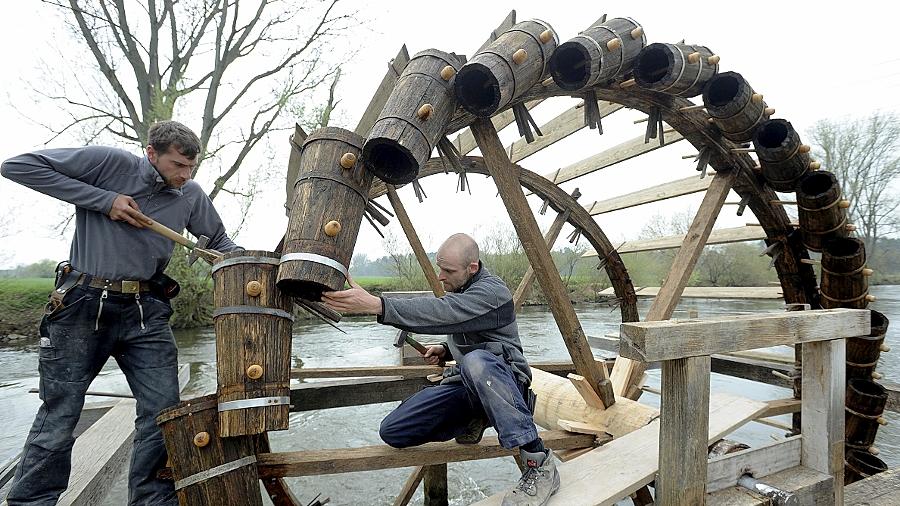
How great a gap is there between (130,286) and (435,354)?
1.75m

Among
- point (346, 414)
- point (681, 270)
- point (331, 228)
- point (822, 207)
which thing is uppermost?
point (822, 207)

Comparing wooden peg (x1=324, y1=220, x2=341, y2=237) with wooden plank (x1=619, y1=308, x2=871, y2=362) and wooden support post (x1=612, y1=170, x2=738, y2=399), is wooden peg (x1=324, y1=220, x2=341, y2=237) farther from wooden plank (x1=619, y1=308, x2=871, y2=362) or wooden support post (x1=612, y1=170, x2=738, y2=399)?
wooden support post (x1=612, y1=170, x2=738, y2=399)

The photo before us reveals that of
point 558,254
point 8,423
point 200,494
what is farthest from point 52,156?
point 558,254

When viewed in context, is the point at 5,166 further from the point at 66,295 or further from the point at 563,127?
the point at 563,127

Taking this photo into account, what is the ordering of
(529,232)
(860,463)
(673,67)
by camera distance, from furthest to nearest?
1. (860,463)
2. (673,67)
3. (529,232)

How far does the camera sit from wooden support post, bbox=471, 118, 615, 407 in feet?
11.7

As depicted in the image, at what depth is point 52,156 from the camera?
8.30 ft

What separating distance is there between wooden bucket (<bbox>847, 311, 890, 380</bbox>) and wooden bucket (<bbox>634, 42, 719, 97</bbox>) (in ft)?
9.84

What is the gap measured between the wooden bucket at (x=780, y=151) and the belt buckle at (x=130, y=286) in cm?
486

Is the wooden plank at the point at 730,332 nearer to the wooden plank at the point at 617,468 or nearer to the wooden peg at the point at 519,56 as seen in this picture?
the wooden plank at the point at 617,468

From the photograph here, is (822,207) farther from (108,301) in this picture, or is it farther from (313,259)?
(108,301)

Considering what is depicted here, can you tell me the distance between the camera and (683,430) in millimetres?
2127

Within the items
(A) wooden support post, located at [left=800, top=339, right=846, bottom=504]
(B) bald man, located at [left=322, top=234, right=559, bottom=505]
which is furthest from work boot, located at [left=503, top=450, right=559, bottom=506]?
(A) wooden support post, located at [left=800, top=339, right=846, bottom=504]

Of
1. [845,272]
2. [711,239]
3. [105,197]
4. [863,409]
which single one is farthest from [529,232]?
[863,409]
